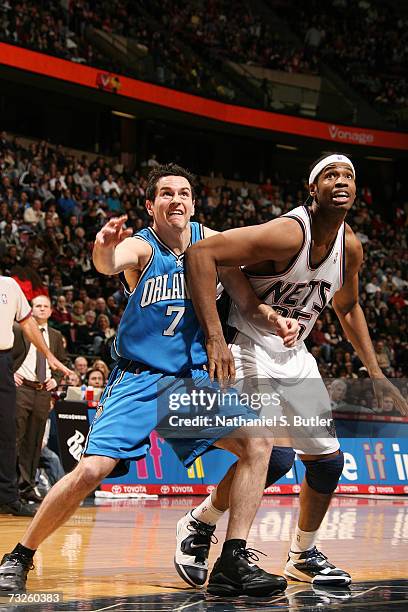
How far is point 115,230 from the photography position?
464cm

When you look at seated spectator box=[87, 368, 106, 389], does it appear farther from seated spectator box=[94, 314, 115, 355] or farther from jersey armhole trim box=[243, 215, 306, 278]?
jersey armhole trim box=[243, 215, 306, 278]

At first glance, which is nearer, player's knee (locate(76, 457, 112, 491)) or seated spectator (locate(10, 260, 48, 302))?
player's knee (locate(76, 457, 112, 491))

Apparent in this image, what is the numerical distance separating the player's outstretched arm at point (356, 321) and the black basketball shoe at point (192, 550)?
1164mm

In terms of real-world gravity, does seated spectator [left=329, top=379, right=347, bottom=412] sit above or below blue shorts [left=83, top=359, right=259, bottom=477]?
above

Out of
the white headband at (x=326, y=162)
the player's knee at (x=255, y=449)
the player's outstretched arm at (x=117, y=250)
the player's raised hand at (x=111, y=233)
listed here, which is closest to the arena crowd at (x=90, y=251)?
the player's outstretched arm at (x=117, y=250)

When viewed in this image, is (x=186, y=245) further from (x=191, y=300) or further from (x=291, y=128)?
(x=291, y=128)

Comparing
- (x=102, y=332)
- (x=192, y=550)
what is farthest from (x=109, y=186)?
(x=192, y=550)

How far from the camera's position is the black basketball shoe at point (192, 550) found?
5.21m

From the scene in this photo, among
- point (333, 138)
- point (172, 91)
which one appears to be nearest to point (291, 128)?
point (333, 138)

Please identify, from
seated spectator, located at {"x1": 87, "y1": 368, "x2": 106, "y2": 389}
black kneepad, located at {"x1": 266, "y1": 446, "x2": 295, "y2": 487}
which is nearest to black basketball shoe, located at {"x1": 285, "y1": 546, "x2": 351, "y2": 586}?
black kneepad, located at {"x1": 266, "y1": 446, "x2": 295, "y2": 487}

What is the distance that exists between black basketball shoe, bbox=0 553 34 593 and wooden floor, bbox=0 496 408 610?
0.12 m

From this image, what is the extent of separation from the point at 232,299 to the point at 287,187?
84.4 feet

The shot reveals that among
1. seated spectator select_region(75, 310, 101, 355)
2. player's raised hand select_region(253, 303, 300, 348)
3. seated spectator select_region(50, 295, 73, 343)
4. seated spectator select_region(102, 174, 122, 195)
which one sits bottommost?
player's raised hand select_region(253, 303, 300, 348)

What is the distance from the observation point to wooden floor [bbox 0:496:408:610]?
523 cm
